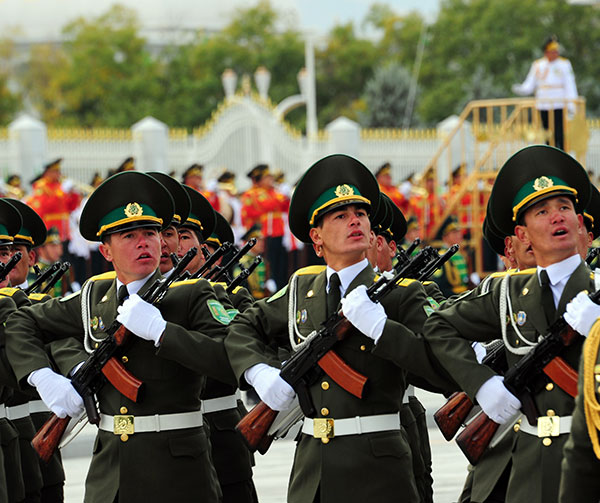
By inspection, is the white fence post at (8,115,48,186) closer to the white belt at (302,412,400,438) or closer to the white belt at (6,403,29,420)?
the white belt at (6,403,29,420)

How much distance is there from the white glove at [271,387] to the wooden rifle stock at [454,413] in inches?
24.8

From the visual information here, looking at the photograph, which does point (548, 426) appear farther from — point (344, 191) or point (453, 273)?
point (453, 273)

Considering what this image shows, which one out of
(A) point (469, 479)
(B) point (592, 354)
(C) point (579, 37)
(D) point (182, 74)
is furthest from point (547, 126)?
(D) point (182, 74)

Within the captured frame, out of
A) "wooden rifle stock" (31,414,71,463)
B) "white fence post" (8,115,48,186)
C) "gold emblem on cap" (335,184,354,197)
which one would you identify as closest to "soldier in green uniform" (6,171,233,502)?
"wooden rifle stock" (31,414,71,463)

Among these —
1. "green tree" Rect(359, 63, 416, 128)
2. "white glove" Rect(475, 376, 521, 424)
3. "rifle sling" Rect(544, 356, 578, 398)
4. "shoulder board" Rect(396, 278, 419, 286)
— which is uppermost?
"shoulder board" Rect(396, 278, 419, 286)

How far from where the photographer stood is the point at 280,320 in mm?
5520

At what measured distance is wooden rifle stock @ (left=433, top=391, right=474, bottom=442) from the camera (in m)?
5.38

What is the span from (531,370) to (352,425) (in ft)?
2.64

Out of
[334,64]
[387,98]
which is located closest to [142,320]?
[387,98]

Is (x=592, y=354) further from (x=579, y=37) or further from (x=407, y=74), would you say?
(x=579, y=37)

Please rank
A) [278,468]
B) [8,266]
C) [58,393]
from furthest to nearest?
[278,468], [8,266], [58,393]

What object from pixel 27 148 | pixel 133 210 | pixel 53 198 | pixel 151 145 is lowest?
pixel 151 145

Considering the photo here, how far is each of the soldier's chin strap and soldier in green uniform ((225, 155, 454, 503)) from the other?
164 centimetres

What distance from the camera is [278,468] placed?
959 centimetres
